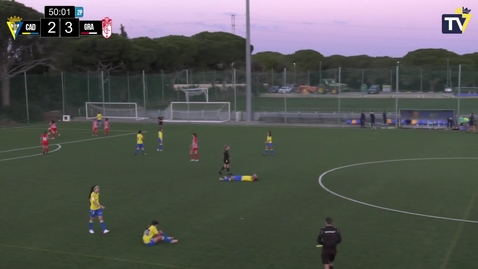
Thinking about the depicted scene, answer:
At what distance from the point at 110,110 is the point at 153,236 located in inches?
1759

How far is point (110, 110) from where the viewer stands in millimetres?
56812

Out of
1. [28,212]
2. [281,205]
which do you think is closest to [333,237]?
[281,205]

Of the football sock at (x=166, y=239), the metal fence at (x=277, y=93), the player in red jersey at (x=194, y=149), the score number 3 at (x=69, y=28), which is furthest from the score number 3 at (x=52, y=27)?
the football sock at (x=166, y=239)

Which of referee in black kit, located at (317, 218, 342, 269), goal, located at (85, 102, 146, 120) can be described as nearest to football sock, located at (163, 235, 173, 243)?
referee in black kit, located at (317, 218, 342, 269)

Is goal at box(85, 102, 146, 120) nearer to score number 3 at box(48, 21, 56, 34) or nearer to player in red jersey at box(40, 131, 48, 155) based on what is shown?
score number 3 at box(48, 21, 56, 34)

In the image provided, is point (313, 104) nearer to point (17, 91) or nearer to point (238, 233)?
point (17, 91)

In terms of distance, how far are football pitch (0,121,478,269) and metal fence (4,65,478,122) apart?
17.5 m

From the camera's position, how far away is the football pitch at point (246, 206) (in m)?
12.9

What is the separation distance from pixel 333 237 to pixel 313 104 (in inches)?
1680

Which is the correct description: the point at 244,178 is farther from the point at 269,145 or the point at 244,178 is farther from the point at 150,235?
the point at 150,235

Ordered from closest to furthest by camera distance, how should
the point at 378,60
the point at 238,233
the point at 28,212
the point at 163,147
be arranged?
the point at 238,233
the point at 28,212
the point at 163,147
the point at 378,60

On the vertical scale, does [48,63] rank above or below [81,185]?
above

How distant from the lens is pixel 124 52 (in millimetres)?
67750

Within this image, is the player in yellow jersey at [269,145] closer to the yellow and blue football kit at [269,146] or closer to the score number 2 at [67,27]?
the yellow and blue football kit at [269,146]
